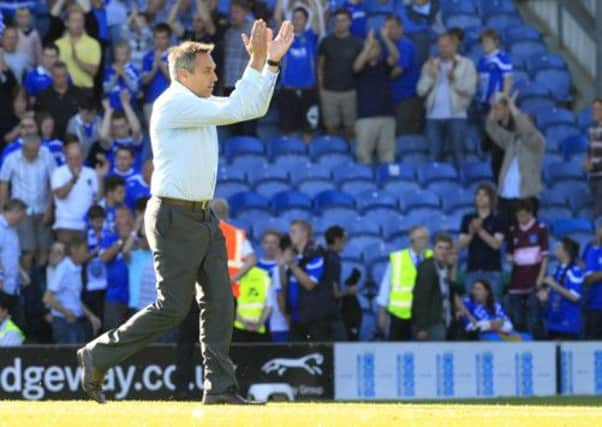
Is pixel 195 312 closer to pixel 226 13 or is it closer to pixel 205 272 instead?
pixel 205 272

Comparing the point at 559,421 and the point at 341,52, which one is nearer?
the point at 559,421

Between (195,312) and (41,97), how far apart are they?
233 inches

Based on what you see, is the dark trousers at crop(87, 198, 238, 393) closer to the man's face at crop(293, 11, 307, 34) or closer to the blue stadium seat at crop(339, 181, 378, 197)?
the blue stadium seat at crop(339, 181, 378, 197)

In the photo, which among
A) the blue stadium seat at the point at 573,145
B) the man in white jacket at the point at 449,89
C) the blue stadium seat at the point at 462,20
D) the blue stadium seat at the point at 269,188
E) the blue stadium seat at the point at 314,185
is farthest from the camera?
the blue stadium seat at the point at 462,20

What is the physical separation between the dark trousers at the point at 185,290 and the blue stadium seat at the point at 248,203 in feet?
34.5

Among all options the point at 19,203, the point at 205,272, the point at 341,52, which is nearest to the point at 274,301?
the point at 19,203

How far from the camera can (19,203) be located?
20.0 m

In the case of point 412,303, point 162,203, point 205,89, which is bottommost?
point 412,303

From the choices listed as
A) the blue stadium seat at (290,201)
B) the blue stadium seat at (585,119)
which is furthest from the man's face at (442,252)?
the blue stadium seat at (585,119)

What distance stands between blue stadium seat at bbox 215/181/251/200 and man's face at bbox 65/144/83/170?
8.70ft

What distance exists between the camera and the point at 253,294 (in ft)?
64.0

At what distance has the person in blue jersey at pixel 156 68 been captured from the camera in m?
22.6

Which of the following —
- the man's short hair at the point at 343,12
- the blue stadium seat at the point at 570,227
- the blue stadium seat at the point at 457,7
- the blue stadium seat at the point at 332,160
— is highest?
the blue stadium seat at the point at 457,7

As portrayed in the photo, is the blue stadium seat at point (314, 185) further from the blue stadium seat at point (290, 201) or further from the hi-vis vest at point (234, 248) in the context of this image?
the hi-vis vest at point (234, 248)
